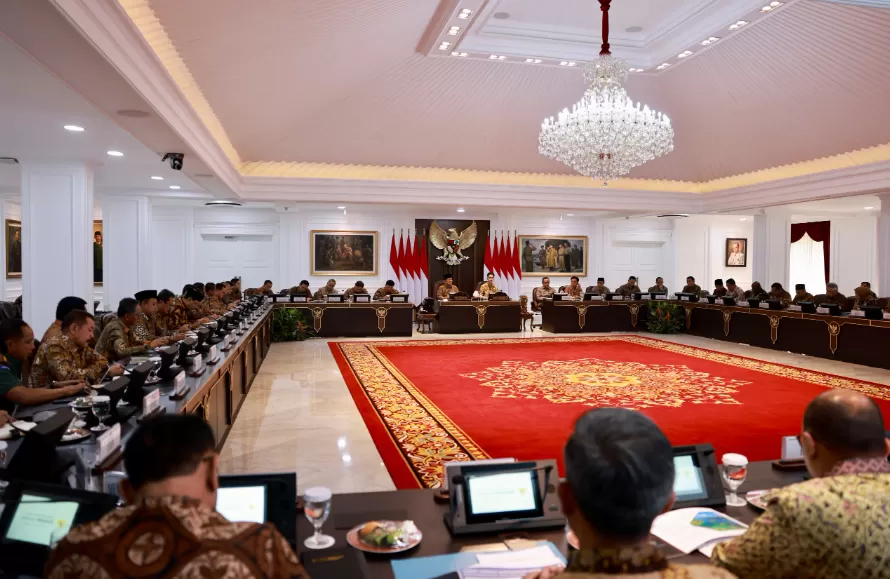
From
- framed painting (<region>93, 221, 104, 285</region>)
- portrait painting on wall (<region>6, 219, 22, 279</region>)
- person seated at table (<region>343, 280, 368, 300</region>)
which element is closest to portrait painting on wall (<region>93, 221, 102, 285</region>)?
framed painting (<region>93, 221, 104, 285</region>)

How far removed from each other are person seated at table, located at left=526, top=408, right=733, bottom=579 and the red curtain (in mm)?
19631

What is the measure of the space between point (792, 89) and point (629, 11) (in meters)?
2.97

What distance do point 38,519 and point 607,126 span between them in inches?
236

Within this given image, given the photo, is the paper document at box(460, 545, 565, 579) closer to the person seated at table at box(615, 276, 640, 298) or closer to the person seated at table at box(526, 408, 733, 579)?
the person seated at table at box(526, 408, 733, 579)

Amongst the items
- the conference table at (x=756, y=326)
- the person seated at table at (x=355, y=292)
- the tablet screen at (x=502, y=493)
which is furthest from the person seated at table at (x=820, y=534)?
the person seated at table at (x=355, y=292)

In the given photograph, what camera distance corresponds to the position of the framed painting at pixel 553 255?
16.4 meters

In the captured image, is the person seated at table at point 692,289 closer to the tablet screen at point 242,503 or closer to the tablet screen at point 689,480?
the tablet screen at point 689,480

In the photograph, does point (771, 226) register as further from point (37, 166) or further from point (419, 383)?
point (37, 166)

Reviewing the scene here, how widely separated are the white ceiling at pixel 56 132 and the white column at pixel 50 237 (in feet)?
0.68

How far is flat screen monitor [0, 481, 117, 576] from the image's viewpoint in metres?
1.42

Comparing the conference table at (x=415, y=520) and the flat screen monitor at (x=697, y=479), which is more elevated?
the flat screen monitor at (x=697, y=479)

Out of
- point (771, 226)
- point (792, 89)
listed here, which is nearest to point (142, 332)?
point (792, 89)

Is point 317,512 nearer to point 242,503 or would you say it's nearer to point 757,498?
point 242,503

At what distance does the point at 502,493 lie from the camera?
182cm
